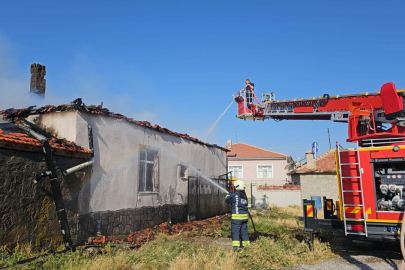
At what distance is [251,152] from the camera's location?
40125 mm

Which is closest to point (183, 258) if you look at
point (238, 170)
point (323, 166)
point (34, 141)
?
point (34, 141)

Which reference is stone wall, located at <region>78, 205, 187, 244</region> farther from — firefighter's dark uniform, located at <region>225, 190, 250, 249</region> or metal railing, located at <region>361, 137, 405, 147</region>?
metal railing, located at <region>361, 137, 405, 147</region>

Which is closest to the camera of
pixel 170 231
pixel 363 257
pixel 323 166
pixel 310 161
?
pixel 363 257

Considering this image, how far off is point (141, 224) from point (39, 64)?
7.21 metres

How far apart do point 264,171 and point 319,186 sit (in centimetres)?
1384

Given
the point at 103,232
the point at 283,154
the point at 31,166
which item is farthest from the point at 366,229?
the point at 283,154

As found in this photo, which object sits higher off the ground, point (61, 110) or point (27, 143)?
point (61, 110)

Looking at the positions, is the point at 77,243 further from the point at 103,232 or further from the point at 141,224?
the point at 141,224

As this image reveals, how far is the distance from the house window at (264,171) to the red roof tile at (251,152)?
1.33 metres

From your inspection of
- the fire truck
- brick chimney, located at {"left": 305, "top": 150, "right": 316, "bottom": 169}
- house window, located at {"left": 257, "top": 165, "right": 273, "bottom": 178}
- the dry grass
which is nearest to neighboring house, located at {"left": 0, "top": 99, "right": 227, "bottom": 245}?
the dry grass

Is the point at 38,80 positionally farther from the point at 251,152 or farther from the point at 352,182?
the point at 251,152

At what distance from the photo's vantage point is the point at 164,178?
12469 millimetres

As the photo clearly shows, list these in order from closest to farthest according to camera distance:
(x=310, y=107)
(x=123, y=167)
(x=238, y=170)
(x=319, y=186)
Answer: (x=123, y=167), (x=310, y=107), (x=319, y=186), (x=238, y=170)

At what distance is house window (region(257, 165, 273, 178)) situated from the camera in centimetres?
3879
